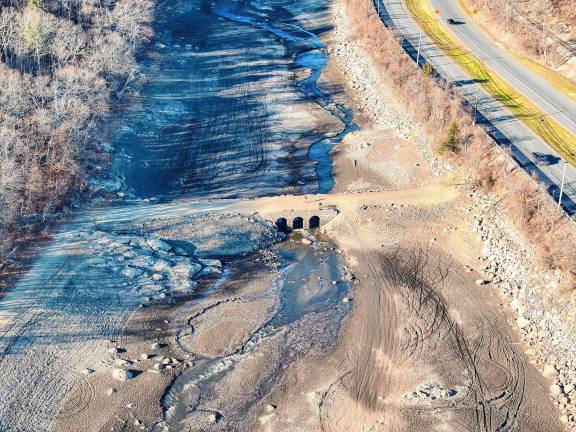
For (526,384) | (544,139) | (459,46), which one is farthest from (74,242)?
(459,46)

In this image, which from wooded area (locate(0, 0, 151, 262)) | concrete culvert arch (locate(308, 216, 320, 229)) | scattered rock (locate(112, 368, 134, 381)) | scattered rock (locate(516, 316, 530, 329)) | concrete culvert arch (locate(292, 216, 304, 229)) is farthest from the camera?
concrete culvert arch (locate(308, 216, 320, 229))

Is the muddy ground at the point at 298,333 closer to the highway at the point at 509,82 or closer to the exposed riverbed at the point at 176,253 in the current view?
the exposed riverbed at the point at 176,253

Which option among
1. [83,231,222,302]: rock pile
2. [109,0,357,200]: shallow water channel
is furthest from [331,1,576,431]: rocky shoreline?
[83,231,222,302]: rock pile

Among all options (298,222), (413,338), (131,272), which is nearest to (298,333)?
(413,338)

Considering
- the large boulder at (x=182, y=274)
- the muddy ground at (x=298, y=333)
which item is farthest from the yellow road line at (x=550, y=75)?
the large boulder at (x=182, y=274)

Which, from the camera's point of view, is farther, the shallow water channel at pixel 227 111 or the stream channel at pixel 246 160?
the shallow water channel at pixel 227 111

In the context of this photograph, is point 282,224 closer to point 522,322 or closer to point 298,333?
point 298,333

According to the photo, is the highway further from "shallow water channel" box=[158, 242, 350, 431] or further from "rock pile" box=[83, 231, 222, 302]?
"rock pile" box=[83, 231, 222, 302]
